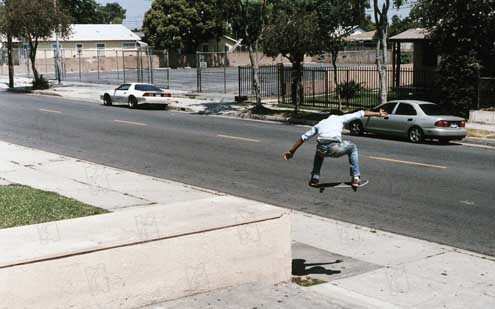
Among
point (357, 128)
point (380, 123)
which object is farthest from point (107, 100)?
point (380, 123)

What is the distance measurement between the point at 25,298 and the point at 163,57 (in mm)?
75469

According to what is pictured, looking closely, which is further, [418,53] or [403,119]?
[418,53]

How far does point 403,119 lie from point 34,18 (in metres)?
30.7

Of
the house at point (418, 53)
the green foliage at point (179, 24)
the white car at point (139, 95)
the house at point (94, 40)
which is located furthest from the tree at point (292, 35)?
the house at point (94, 40)

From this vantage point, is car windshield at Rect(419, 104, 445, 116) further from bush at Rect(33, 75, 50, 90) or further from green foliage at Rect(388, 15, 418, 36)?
bush at Rect(33, 75, 50, 90)

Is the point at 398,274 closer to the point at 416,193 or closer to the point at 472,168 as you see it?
the point at 416,193

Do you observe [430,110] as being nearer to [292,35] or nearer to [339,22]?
[292,35]

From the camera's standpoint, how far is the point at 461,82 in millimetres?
26516

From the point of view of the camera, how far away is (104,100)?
35.9m

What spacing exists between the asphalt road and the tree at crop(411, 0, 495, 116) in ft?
21.0

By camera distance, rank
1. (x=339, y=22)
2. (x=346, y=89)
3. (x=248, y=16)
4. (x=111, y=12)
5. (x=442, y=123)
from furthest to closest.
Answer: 1. (x=111, y=12)
2. (x=346, y=89)
3. (x=248, y=16)
4. (x=339, y=22)
5. (x=442, y=123)

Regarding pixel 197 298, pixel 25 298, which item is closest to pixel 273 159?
pixel 197 298

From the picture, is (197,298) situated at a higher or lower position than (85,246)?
lower

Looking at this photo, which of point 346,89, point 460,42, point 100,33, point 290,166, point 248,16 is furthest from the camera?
point 100,33
